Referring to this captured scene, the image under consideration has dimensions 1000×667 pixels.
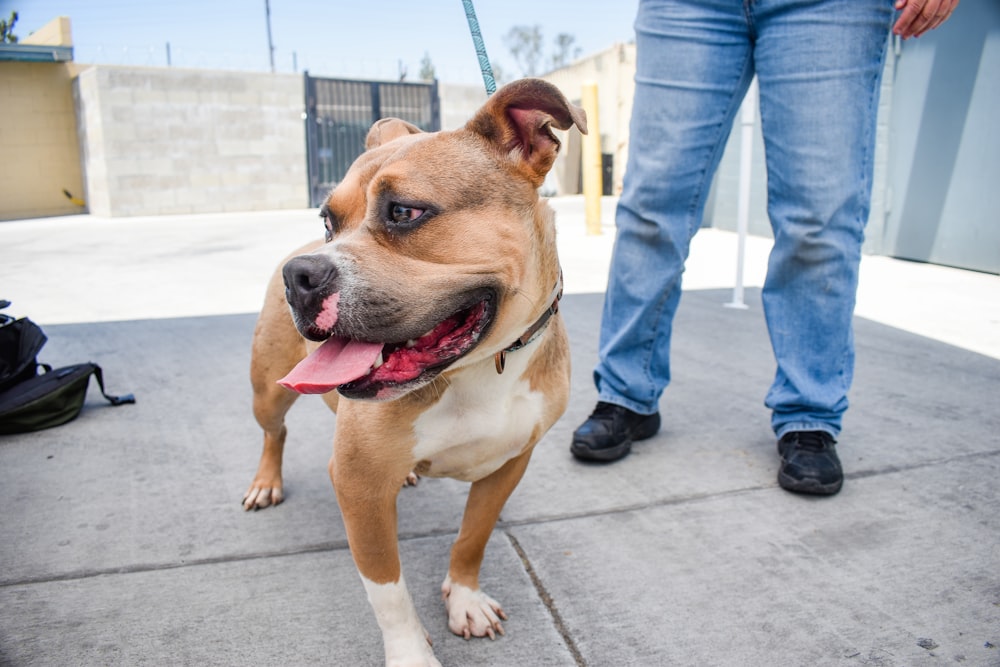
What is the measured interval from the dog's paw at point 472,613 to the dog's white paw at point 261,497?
0.90 metres

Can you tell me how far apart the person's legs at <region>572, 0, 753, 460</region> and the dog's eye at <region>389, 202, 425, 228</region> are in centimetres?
144

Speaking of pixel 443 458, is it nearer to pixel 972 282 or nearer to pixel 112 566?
pixel 112 566

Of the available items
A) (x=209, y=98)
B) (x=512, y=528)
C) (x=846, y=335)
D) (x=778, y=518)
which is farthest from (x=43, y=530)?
(x=209, y=98)

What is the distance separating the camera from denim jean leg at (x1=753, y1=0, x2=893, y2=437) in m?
2.60

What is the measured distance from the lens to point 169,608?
2.01 m

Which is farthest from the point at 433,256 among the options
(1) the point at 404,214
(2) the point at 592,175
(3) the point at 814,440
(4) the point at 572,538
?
Answer: (2) the point at 592,175

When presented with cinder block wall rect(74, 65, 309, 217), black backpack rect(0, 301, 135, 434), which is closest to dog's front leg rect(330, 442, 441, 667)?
black backpack rect(0, 301, 135, 434)

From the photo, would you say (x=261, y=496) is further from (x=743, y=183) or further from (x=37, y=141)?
(x=37, y=141)

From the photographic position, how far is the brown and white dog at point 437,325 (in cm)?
164

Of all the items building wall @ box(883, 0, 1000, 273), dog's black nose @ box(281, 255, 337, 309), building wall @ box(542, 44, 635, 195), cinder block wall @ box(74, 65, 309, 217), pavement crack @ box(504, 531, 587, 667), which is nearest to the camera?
dog's black nose @ box(281, 255, 337, 309)

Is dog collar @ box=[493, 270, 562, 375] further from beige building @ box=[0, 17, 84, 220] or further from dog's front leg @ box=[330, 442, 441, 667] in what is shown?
beige building @ box=[0, 17, 84, 220]

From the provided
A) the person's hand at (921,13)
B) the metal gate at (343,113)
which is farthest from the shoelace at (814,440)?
the metal gate at (343,113)

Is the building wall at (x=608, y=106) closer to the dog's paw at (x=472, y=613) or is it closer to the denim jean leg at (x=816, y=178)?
the denim jean leg at (x=816, y=178)

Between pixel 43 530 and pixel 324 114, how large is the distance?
58.8ft
